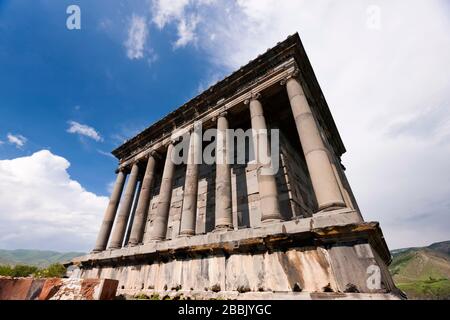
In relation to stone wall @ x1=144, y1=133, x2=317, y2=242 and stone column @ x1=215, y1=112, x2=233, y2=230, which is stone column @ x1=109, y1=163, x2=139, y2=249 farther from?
stone column @ x1=215, y1=112, x2=233, y2=230

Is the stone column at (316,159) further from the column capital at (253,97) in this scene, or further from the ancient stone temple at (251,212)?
the column capital at (253,97)

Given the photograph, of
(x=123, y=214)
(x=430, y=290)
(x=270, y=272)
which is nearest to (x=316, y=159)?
(x=270, y=272)

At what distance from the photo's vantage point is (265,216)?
6.75m

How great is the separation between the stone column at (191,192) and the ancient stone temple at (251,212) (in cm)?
5

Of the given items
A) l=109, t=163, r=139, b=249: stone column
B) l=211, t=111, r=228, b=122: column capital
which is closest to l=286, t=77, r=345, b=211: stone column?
l=211, t=111, r=228, b=122: column capital

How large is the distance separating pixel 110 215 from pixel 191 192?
7226 mm

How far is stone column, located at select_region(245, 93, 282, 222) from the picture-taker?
681 centimetres

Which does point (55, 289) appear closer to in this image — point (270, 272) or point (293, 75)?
point (270, 272)

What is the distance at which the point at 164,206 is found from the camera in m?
10.6

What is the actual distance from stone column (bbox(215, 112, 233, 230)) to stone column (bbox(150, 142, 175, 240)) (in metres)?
3.45

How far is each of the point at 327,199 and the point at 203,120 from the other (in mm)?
7926

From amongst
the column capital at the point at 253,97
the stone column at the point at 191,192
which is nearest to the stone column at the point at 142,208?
the stone column at the point at 191,192
